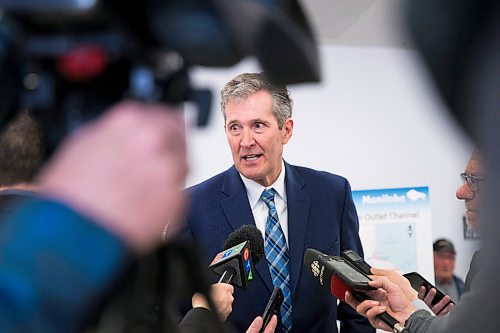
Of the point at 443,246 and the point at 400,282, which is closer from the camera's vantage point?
the point at 400,282

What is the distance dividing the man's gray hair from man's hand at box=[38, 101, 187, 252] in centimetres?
134

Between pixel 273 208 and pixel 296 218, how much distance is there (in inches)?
3.0

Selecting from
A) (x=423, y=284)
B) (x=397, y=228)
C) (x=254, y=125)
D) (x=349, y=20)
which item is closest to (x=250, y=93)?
(x=254, y=125)

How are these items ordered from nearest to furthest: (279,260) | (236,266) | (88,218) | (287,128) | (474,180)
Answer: (88,218)
(474,180)
(236,266)
(279,260)
(287,128)

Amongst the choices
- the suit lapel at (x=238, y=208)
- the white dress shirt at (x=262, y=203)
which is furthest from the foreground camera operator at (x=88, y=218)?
the white dress shirt at (x=262, y=203)

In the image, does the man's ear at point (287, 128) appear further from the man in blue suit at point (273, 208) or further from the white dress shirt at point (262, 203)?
the white dress shirt at point (262, 203)

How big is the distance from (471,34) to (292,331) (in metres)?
1.31

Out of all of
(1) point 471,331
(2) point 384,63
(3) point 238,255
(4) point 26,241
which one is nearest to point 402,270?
(2) point 384,63

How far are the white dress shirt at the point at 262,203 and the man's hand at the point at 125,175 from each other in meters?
1.37

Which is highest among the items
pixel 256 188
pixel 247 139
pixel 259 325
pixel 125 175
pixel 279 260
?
pixel 247 139

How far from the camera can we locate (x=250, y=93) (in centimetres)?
174

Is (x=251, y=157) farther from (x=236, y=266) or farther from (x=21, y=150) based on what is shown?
(x=21, y=150)

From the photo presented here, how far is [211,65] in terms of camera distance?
0.39 meters

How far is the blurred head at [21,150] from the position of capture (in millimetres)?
406
